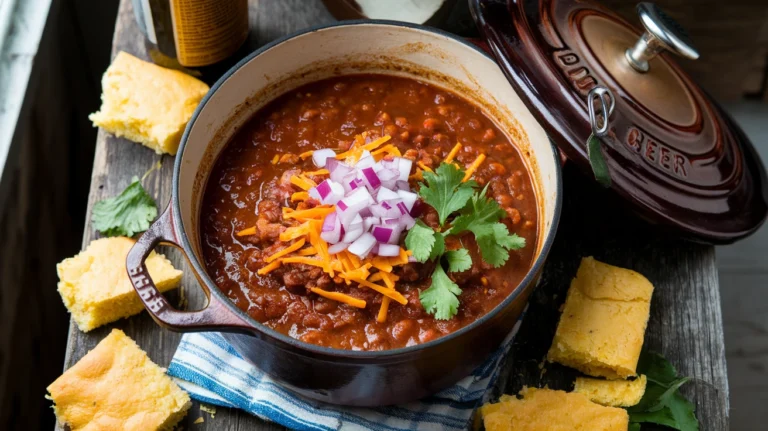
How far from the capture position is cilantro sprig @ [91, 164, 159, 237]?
8.76ft

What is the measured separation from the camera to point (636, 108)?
2439 millimetres

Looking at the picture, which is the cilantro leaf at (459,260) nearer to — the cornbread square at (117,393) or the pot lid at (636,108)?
the pot lid at (636,108)

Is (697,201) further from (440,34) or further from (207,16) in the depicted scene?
(207,16)

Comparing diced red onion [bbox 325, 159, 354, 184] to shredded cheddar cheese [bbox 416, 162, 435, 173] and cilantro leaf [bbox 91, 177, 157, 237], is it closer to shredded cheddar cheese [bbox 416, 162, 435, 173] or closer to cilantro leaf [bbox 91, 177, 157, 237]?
shredded cheddar cheese [bbox 416, 162, 435, 173]

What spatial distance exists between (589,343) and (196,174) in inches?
51.1

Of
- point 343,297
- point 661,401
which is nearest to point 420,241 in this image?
point 343,297

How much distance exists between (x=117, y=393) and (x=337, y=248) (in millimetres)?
802

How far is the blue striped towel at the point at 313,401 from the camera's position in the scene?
236cm

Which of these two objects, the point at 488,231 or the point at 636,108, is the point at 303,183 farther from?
the point at 636,108

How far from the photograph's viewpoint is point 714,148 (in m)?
2.56

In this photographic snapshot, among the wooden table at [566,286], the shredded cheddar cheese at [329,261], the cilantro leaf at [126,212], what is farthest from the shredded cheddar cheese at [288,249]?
the cilantro leaf at [126,212]

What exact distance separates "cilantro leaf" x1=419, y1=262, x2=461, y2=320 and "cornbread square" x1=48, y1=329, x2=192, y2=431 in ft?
2.61

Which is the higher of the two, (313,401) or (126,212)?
(126,212)

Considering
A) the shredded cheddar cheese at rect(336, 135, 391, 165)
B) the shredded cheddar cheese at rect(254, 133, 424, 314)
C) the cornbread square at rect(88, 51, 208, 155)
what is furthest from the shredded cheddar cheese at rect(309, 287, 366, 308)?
the cornbread square at rect(88, 51, 208, 155)
